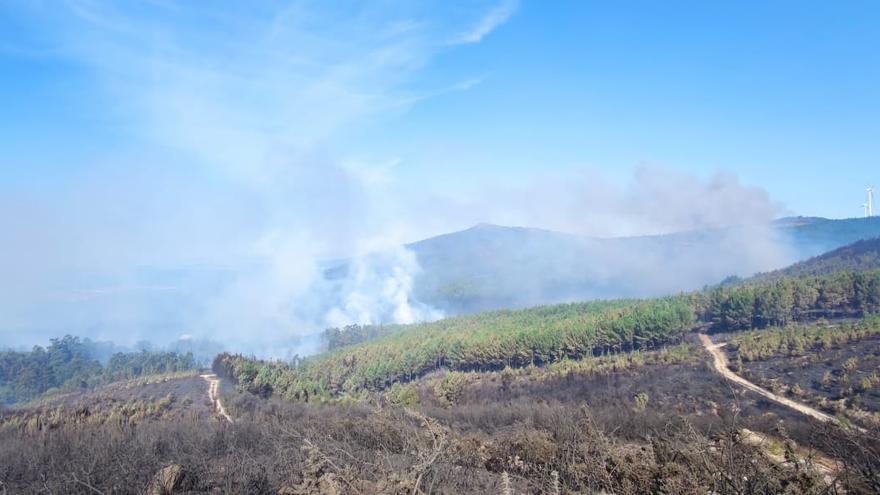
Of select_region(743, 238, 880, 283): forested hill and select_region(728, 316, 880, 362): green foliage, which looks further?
select_region(743, 238, 880, 283): forested hill

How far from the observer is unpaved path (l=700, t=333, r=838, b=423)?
22219mm

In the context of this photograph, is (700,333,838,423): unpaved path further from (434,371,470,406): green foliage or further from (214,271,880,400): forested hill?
(434,371,470,406): green foliage

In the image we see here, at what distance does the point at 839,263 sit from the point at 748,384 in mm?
79420

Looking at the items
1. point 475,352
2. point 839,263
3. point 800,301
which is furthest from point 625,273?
point 475,352

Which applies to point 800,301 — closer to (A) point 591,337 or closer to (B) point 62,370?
(A) point 591,337

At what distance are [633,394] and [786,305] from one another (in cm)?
2894

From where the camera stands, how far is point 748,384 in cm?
3025

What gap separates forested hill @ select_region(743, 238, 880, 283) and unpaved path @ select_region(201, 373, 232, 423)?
8498 centimetres

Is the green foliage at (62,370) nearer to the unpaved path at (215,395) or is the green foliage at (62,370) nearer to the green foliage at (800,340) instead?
the unpaved path at (215,395)

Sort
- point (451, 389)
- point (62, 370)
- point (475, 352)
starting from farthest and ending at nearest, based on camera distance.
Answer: point (62, 370), point (475, 352), point (451, 389)

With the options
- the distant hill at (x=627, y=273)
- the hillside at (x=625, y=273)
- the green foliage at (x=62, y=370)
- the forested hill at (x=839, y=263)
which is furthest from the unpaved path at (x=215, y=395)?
the distant hill at (x=627, y=273)

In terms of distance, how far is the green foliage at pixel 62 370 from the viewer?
72.1 metres

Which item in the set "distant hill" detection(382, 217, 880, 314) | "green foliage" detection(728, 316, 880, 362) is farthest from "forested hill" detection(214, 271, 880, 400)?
"distant hill" detection(382, 217, 880, 314)

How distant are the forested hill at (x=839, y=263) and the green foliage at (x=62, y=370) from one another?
103 meters
